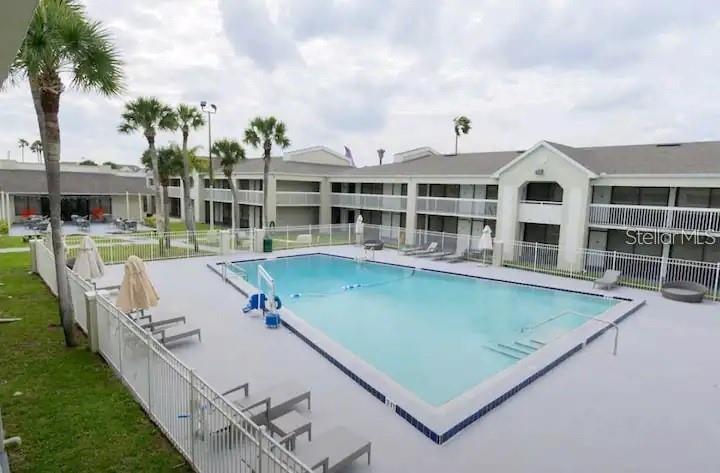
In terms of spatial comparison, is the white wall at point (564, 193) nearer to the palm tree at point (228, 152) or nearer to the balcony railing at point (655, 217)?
the balcony railing at point (655, 217)

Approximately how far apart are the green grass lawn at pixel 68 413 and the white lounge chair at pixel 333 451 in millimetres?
1574

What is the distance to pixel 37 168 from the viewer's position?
136 feet

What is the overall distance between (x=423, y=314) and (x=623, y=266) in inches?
441

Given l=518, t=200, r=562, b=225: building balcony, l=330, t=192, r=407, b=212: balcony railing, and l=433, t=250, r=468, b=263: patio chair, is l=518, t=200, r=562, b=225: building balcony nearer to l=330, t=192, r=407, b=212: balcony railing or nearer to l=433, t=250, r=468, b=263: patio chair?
l=433, t=250, r=468, b=263: patio chair

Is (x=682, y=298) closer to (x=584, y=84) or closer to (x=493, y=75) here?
(x=584, y=84)

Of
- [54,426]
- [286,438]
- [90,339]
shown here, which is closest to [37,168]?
[90,339]

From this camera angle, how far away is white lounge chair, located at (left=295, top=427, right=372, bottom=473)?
194 inches

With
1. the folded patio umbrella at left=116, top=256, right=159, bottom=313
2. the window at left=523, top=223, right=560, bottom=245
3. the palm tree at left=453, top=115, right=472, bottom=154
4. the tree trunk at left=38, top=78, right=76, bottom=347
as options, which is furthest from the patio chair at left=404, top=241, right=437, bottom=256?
the palm tree at left=453, top=115, right=472, bottom=154

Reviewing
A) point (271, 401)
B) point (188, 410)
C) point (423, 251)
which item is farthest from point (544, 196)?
point (188, 410)

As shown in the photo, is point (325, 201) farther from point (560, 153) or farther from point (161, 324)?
point (161, 324)

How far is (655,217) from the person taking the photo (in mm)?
18703

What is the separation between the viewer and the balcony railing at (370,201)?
29.7 metres

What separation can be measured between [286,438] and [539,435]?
3.79 metres

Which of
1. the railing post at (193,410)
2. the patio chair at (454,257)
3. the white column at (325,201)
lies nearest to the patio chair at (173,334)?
the railing post at (193,410)
